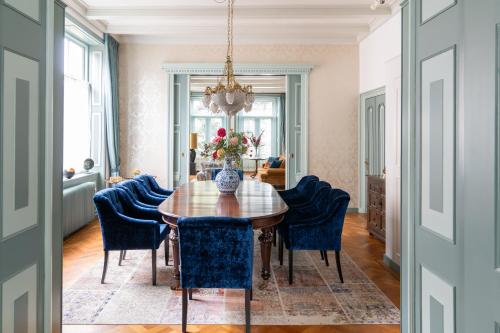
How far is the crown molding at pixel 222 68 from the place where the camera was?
6.70 m

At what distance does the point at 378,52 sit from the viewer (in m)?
5.87

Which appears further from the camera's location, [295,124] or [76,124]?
[295,124]

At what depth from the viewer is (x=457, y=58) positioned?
1.32m

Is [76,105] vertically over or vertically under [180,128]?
over

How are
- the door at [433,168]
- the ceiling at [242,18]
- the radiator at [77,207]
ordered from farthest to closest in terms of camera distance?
the ceiling at [242,18] → the radiator at [77,207] → the door at [433,168]

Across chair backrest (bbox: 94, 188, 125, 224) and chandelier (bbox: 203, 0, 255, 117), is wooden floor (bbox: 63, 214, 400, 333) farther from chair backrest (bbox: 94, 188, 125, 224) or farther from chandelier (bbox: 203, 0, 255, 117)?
chandelier (bbox: 203, 0, 255, 117)

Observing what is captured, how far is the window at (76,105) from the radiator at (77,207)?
506 mm

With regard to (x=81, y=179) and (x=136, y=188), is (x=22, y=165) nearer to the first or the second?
(x=136, y=188)

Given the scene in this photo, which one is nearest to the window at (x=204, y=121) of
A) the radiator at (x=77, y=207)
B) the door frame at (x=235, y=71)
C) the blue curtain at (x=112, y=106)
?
the door frame at (x=235, y=71)

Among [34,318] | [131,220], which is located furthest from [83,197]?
[34,318]

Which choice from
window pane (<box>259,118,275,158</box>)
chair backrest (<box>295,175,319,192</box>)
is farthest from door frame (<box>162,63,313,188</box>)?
window pane (<box>259,118,275,158</box>)

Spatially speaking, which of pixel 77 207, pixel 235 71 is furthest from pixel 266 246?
pixel 235 71

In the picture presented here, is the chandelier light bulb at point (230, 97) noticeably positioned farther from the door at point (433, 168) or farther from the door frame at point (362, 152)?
the door frame at point (362, 152)

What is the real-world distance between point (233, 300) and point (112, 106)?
14.7 ft
